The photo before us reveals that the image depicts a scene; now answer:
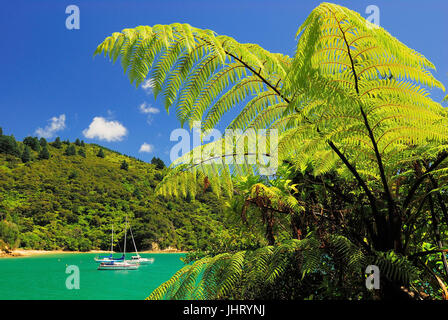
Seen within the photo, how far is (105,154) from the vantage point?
206ft

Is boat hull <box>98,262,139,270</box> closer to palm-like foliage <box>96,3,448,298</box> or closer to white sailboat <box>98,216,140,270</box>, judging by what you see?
white sailboat <box>98,216,140,270</box>

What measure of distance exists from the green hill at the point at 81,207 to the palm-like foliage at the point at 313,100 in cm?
3140

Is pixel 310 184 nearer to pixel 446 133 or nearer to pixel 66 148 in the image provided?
pixel 446 133

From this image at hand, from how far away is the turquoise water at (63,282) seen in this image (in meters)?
18.1

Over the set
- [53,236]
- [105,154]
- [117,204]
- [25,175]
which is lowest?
[53,236]

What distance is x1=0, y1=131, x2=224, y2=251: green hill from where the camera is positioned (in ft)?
130

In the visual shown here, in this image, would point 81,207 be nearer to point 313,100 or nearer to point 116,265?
point 116,265

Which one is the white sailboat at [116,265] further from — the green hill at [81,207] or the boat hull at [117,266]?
the green hill at [81,207]

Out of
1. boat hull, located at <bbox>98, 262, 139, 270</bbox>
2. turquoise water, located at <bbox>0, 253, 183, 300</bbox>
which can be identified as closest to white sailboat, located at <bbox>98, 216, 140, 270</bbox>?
boat hull, located at <bbox>98, 262, 139, 270</bbox>

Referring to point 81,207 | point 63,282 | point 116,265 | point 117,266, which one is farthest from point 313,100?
point 81,207

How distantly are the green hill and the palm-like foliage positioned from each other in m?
31.4

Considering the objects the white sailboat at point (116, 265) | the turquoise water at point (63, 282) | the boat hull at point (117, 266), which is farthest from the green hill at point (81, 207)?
the white sailboat at point (116, 265)
